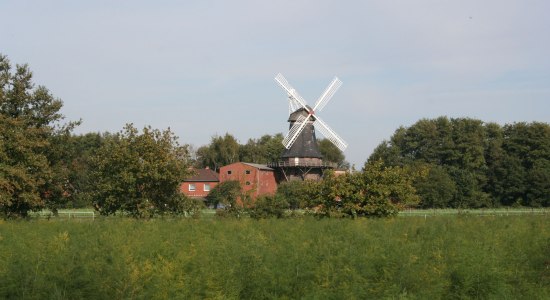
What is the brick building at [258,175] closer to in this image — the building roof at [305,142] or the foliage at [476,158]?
the building roof at [305,142]

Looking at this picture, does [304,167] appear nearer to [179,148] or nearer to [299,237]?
[179,148]

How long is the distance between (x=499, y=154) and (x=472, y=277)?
80.2m

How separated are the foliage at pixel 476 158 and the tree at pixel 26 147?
153 ft

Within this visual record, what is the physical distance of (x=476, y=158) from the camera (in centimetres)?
8819

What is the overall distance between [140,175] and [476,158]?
67122mm

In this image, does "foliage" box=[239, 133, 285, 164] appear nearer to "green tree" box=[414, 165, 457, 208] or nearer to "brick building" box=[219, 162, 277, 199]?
"brick building" box=[219, 162, 277, 199]

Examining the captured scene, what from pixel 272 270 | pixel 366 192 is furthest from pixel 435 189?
pixel 272 270

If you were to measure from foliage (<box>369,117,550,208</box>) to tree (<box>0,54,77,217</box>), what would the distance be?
4650 centimetres

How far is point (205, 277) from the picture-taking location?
10711mm

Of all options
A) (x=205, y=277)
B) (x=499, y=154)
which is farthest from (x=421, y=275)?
(x=499, y=154)

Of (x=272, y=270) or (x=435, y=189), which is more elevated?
(x=435, y=189)

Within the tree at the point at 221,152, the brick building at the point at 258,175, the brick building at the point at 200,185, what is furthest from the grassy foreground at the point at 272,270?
the tree at the point at 221,152

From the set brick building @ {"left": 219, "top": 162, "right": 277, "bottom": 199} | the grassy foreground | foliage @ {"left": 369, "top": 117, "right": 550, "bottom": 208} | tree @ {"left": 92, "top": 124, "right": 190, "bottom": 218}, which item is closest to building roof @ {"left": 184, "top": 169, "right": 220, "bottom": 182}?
brick building @ {"left": 219, "top": 162, "right": 277, "bottom": 199}

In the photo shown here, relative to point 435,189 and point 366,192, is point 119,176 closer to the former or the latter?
point 366,192
